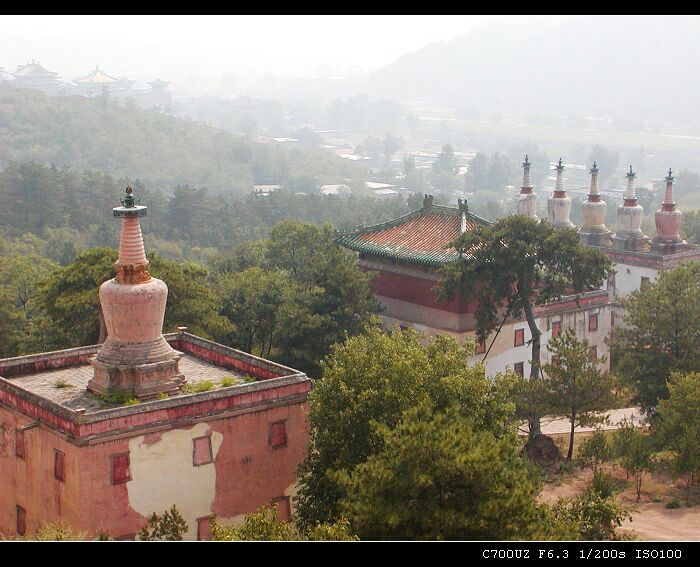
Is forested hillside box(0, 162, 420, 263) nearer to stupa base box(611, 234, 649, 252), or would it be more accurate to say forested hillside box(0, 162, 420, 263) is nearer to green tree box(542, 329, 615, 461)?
stupa base box(611, 234, 649, 252)

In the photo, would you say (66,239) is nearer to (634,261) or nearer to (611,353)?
(634,261)

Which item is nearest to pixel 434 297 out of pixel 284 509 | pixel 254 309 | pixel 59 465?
pixel 254 309

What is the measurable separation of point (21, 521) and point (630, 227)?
1104 inches

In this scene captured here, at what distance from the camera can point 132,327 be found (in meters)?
22.9

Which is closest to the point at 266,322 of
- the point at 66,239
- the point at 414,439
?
the point at 414,439

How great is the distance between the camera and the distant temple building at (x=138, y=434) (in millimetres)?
21438

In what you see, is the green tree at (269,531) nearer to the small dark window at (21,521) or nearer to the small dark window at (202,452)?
the small dark window at (202,452)

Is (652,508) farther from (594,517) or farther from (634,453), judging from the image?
(594,517)

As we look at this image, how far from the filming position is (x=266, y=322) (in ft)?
118

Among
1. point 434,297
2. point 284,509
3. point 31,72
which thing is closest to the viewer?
point 284,509

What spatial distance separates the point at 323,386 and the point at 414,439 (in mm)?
3403

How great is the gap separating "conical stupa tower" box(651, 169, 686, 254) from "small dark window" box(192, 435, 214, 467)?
83.5 ft

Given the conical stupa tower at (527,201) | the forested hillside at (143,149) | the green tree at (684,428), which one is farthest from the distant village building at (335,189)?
the green tree at (684,428)

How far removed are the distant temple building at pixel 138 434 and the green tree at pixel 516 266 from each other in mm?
9193
